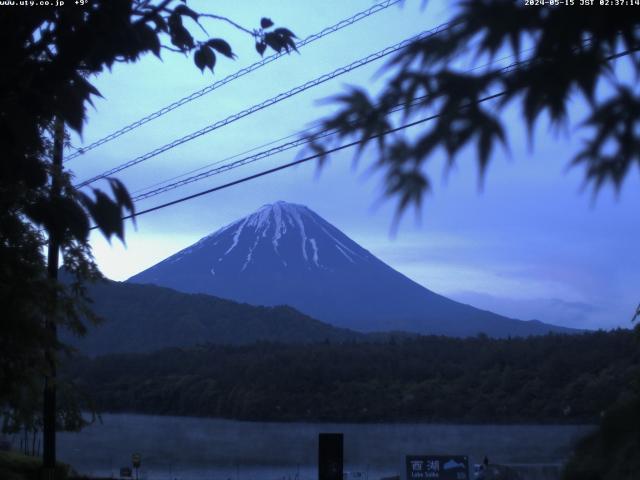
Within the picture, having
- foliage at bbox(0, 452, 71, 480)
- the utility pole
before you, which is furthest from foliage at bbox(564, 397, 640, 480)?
foliage at bbox(0, 452, 71, 480)

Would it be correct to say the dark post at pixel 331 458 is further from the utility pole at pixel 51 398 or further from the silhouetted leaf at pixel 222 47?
the silhouetted leaf at pixel 222 47

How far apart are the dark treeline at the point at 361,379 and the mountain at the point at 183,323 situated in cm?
587

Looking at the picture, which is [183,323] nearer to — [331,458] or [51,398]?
[51,398]

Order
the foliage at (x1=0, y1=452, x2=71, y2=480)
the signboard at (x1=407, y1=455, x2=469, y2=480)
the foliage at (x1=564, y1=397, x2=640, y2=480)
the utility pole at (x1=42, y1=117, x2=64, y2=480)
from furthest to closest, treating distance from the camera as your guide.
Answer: the foliage at (x1=0, y1=452, x2=71, y2=480)
the signboard at (x1=407, y1=455, x2=469, y2=480)
the utility pole at (x1=42, y1=117, x2=64, y2=480)
the foliage at (x1=564, y1=397, x2=640, y2=480)

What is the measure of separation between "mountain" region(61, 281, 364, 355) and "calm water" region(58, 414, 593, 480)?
36.1 ft

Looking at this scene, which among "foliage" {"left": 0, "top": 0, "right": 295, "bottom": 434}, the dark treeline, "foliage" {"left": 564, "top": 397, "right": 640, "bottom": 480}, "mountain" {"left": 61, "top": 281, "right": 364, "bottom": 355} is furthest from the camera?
"mountain" {"left": 61, "top": 281, "right": 364, "bottom": 355}

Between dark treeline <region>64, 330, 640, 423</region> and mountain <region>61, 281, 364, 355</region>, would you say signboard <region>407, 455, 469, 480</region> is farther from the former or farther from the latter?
mountain <region>61, 281, 364, 355</region>

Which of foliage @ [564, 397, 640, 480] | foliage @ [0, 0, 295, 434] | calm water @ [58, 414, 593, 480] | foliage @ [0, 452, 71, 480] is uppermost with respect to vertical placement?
foliage @ [0, 0, 295, 434]

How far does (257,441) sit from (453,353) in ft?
31.7

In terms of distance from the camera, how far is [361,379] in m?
33.4

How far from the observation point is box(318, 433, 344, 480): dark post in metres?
12.4

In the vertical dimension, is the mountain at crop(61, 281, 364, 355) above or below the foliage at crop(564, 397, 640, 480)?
above

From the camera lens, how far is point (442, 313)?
64188 mm

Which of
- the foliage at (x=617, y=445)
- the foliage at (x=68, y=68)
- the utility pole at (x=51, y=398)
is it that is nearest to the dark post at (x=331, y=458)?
the utility pole at (x=51, y=398)
